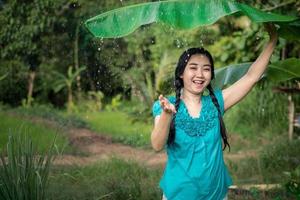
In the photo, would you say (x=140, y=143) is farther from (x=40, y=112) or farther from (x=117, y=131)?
(x=40, y=112)

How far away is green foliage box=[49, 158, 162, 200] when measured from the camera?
5.34m

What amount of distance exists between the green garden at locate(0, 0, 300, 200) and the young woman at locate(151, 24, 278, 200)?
300mm

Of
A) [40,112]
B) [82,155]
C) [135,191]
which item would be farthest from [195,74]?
[40,112]

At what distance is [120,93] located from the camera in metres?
14.8

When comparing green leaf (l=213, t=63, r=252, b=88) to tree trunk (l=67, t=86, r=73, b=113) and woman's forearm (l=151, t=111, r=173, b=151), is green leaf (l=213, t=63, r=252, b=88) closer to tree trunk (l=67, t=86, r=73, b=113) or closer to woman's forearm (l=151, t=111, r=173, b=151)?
woman's forearm (l=151, t=111, r=173, b=151)

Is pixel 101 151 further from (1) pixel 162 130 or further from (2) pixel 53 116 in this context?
(1) pixel 162 130

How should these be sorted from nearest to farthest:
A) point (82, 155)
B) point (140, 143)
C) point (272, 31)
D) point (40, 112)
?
point (272, 31) → point (82, 155) → point (140, 143) → point (40, 112)

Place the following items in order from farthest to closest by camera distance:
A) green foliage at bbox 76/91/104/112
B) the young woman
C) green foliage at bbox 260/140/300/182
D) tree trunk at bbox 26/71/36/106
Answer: green foliage at bbox 76/91/104/112 < tree trunk at bbox 26/71/36/106 < green foliage at bbox 260/140/300/182 < the young woman

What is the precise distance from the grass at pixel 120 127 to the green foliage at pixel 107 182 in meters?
2.82

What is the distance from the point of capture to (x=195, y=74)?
11.0ft

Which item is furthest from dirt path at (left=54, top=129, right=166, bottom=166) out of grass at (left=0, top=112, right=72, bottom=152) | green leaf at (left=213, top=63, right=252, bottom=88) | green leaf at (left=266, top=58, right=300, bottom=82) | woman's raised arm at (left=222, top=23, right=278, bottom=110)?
woman's raised arm at (left=222, top=23, right=278, bottom=110)

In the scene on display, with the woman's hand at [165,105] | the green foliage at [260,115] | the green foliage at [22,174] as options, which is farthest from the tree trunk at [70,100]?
the woman's hand at [165,105]

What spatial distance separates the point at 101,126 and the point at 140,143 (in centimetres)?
198

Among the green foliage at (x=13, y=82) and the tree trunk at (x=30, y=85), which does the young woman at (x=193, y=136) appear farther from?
the tree trunk at (x=30, y=85)
